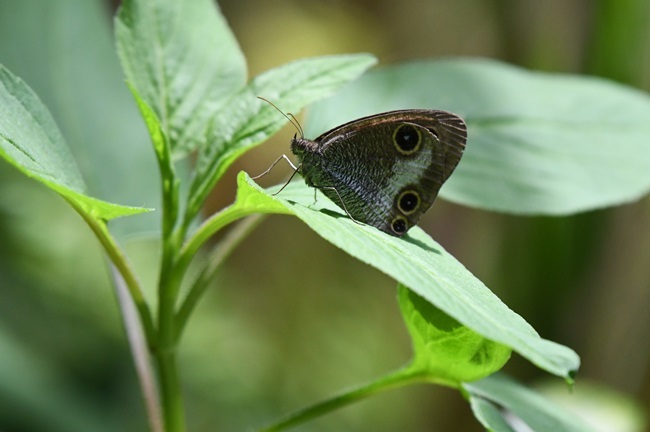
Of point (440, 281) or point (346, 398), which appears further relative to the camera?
point (346, 398)

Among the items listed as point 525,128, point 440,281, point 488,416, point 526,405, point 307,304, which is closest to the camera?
point 440,281

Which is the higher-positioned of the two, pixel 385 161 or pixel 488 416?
pixel 385 161

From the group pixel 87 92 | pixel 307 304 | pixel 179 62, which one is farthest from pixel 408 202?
pixel 307 304

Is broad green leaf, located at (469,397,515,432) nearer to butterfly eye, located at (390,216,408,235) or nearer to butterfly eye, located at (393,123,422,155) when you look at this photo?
butterfly eye, located at (390,216,408,235)

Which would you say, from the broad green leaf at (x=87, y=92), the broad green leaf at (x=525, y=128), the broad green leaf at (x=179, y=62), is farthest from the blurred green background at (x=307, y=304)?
the broad green leaf at (x=525, y=128)

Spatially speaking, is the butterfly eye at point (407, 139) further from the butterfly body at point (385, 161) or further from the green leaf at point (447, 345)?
the green leaf at point (447, 345)

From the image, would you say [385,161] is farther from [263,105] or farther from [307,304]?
[307,304]
